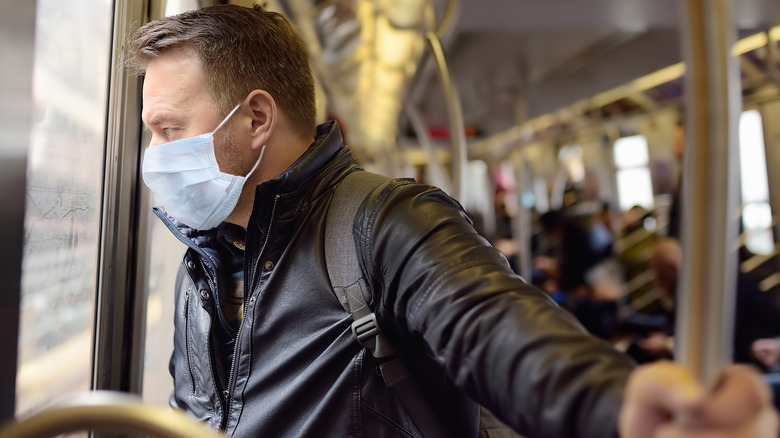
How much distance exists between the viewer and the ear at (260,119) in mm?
1155

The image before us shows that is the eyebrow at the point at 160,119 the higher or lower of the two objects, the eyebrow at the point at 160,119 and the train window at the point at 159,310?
the higher

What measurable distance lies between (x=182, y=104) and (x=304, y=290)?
0.42m

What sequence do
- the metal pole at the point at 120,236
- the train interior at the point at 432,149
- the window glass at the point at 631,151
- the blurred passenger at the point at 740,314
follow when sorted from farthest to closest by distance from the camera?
1. the window glass at the point at 631,151
2. the blurred passenger at the point at 740,314
3. the metal pole at the point at 120,236
4. the train interior at the point at 432,149

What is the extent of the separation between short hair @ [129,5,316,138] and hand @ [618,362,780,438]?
2.88 feet

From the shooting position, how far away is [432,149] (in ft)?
8.51

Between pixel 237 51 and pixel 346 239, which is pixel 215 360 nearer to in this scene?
pixel 346 239

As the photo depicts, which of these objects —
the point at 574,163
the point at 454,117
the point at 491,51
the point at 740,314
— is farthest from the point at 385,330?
the point at 574,163

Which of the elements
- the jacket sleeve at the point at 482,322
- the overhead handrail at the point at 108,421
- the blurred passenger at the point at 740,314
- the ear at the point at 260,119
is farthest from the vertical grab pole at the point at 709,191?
the blurred passenger at the point at 740,314

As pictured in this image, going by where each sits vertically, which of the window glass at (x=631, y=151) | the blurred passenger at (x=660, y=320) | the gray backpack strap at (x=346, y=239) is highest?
the window glass at (x=631, y=151)

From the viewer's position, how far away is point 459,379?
2.51ft

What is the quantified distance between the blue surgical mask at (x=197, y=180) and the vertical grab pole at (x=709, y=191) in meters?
0.84

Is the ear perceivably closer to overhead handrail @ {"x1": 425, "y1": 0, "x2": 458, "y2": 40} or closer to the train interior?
the train interior

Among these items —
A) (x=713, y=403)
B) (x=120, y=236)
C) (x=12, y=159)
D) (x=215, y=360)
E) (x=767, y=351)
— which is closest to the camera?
(x=713, y=403)

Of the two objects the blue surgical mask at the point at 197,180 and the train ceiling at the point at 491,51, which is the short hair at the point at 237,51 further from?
the train ceiling at the point at 491,51
